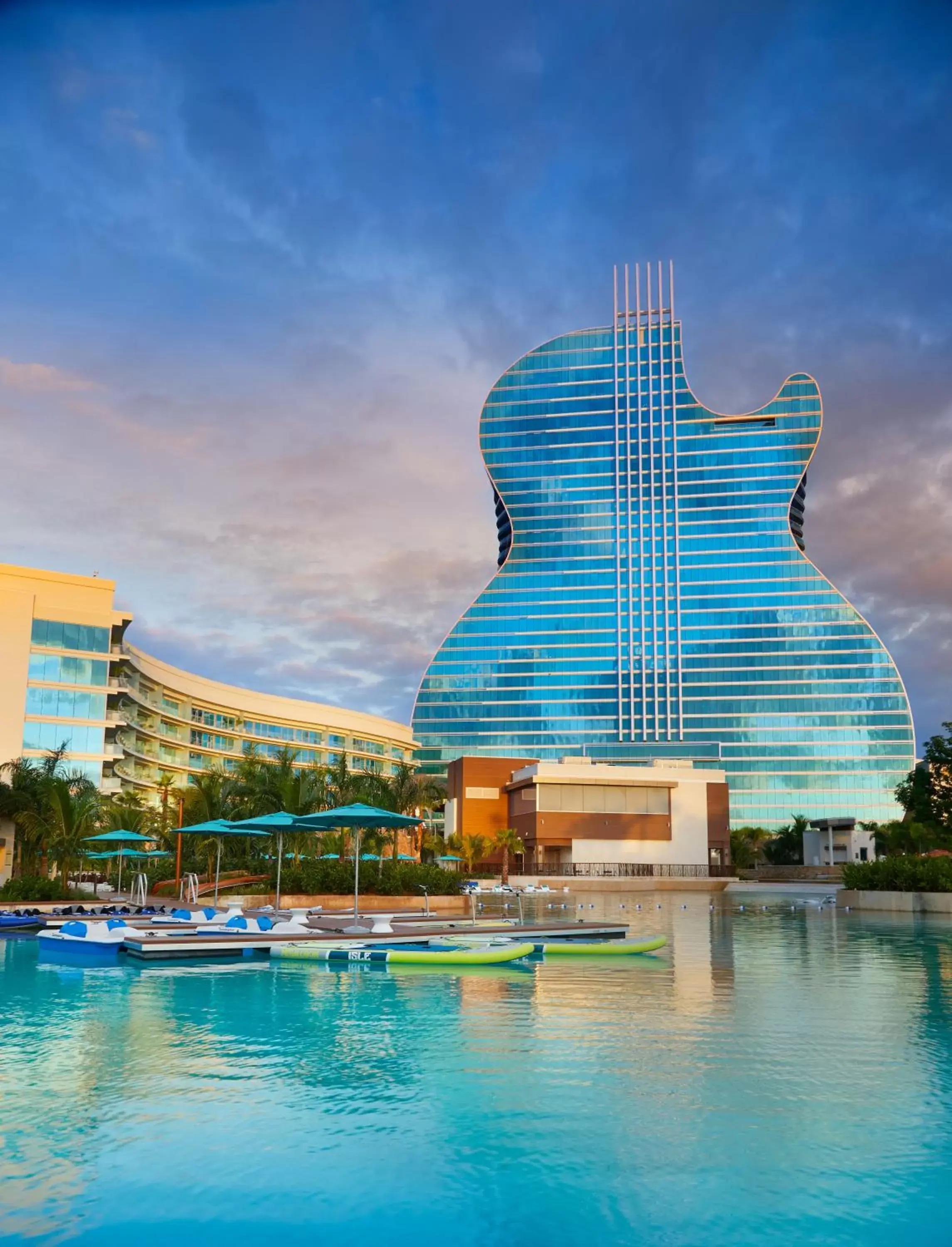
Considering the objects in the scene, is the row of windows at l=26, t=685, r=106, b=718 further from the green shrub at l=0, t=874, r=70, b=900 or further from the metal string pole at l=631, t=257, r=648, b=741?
the metal string pole at l=631, t=257, r=648, b=741

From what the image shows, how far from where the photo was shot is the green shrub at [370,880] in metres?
34.2

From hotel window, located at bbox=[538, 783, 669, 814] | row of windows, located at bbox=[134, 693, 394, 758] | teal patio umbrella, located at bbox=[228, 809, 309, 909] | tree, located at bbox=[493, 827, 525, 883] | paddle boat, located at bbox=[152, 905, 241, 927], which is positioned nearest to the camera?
paddle boat, located at bbox=[152, 905, 241, 927]

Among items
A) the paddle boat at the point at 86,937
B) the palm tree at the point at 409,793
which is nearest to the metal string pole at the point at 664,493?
the palm tree at the point at 409,793

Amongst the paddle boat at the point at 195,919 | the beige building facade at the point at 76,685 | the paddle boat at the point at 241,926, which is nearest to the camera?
the paddle boat at the point at 241,926

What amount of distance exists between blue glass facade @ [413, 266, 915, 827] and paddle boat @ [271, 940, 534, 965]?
10939 centimetres

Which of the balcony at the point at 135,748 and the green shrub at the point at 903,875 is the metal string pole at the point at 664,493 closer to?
the balcony at the point at 135,748

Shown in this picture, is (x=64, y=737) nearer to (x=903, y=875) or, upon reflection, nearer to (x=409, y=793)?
(x=409, y=793)

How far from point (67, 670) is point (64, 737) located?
384 cm

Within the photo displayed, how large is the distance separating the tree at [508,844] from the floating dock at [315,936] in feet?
155

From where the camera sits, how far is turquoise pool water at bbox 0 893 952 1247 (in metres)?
7.07

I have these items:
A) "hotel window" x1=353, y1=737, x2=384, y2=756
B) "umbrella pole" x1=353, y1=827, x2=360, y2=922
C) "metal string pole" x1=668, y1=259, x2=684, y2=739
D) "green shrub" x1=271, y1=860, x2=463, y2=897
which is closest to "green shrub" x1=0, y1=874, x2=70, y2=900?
"green shrub" x1=271, y1=860, x2=463, y2=897

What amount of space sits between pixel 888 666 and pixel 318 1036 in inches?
5072

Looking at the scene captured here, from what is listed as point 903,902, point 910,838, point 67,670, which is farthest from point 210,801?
point 910,838

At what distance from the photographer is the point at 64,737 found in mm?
59500
